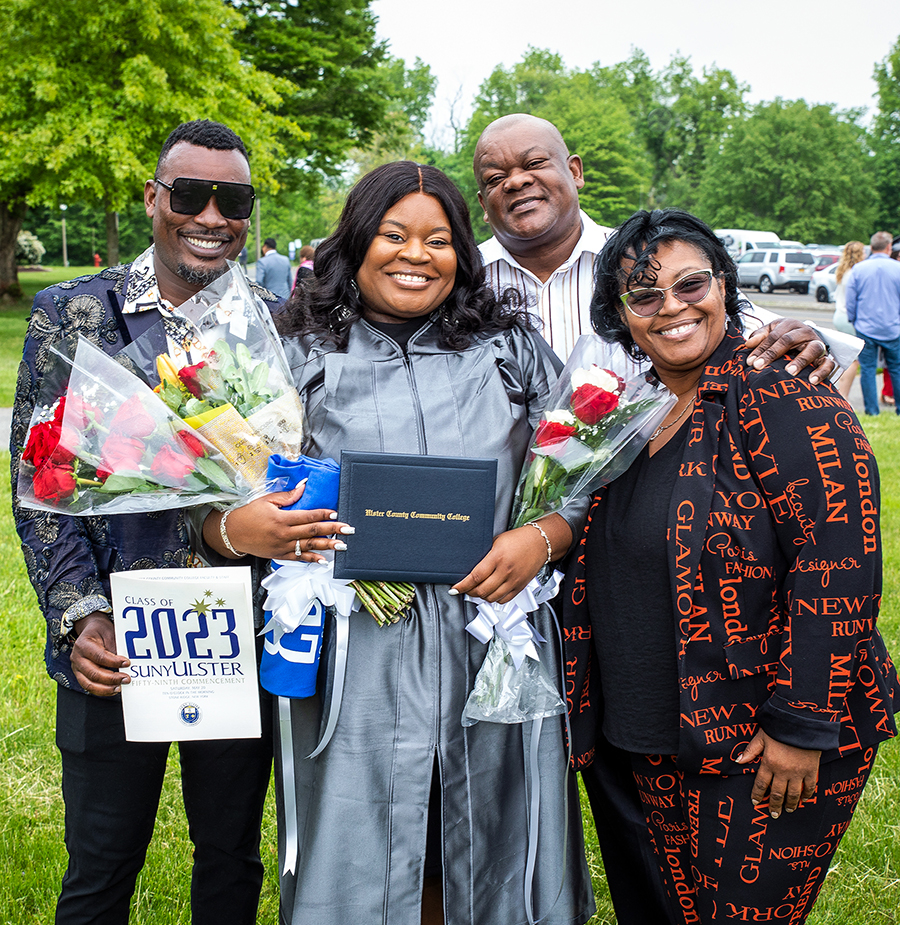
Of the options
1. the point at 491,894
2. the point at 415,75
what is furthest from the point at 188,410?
the point at 415,75

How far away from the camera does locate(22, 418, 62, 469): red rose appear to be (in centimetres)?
199

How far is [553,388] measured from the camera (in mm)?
2260

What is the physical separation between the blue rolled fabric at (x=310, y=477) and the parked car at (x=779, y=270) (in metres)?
32.1

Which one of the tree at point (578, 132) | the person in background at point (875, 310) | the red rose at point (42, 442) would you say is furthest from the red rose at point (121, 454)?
the tree at point (578, 132)

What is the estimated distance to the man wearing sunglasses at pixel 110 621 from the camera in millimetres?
2221

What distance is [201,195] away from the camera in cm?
246

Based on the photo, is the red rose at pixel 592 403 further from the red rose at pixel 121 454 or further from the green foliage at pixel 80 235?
the green foliage at pixel 80 235

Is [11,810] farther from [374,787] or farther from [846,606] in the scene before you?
[846,606]

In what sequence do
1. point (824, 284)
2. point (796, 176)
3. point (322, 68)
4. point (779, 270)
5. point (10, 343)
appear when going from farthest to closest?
1. point (796, 176)
2. point (779, 270)
3. point (824, 284)
4. point (322, 68)
5. point (10, 343)

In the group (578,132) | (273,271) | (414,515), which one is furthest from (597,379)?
(578,132)

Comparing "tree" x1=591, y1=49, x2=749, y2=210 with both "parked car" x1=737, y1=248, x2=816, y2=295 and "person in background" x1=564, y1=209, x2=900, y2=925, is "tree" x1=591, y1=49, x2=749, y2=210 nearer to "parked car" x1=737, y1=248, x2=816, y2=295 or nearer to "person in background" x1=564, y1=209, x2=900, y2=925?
"parked car" x1=737, y1=248, x2=816, y2=295

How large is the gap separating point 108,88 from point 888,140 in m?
47.7

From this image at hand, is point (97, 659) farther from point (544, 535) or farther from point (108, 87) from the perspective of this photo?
point (108, 87)

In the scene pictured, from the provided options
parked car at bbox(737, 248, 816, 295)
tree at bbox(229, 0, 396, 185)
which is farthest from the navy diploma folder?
parked car at bbox(737, 248, 816, 295)
